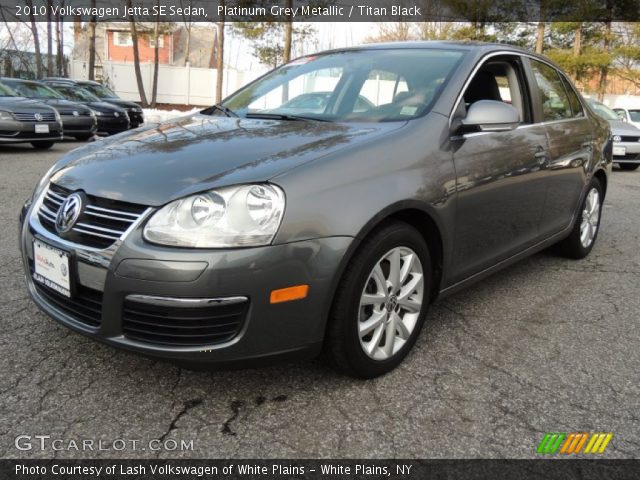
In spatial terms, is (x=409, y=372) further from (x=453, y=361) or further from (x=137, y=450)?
(x=137, y=450)

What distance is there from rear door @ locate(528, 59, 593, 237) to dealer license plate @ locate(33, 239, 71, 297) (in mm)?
2822

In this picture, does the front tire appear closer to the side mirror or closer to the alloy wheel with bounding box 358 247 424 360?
the alloy wheel with bounding box 358 247 424 360

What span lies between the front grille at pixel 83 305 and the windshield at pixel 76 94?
519 inches

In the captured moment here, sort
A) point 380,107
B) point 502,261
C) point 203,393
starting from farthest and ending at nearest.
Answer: point 502,261, point 380,107, point 203,393

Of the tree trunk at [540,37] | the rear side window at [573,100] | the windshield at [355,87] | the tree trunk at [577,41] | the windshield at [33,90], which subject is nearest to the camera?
the windshield at [355,87]

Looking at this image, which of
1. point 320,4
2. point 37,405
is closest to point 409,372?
point 37,405

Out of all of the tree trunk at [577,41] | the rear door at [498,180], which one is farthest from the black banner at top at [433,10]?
the rear door at [498,180]

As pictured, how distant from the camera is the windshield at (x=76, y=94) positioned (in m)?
14.1

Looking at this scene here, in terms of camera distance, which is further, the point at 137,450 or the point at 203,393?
the point at 203,393

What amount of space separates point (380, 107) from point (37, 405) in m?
2.11

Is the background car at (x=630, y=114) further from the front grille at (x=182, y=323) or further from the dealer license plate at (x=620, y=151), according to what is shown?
the front grille at (x=182, y=323)

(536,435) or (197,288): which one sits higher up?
(197,288)

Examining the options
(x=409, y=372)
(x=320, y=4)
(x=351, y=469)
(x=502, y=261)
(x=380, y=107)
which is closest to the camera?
(x=351, y=469)

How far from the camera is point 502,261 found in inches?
131
